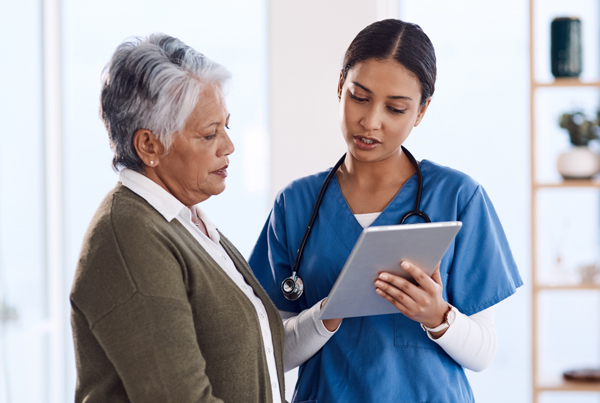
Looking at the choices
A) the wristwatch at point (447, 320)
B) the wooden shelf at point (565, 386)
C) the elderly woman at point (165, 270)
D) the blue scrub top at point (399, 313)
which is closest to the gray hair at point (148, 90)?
the elderly woman at point (165, 270)

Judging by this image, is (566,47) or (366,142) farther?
(566,47)

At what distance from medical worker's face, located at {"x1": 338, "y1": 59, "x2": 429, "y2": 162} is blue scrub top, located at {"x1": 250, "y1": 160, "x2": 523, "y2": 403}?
0.13 m

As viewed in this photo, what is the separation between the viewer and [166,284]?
0.89 m

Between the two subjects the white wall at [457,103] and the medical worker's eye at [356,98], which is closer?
the medical worker's eye at [356,98]

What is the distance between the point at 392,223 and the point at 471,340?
0.98 feet

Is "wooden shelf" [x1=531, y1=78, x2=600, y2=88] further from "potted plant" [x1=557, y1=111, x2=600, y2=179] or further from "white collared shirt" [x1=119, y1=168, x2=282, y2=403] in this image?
"white collared shirt" [x1=119, y1=168, x2=282, y2=403]

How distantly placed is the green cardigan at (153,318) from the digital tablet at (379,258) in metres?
0.18

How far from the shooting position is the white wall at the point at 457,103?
93.9 inches

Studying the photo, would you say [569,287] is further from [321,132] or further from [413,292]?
[413,292]

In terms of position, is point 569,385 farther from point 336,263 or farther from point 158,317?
point 158,317

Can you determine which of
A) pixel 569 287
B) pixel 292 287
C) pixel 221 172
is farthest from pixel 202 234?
pixel 569 287

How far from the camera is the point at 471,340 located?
1189 mm

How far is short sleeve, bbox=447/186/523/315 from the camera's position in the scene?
4.12ft

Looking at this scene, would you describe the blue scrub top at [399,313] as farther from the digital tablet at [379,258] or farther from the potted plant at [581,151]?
the potted plant at [581,151]
